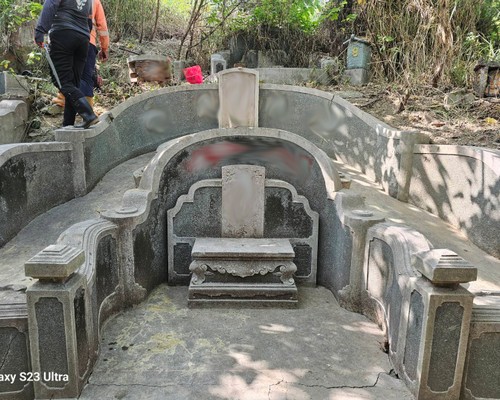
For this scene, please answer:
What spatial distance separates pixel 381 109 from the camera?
736 centimetres

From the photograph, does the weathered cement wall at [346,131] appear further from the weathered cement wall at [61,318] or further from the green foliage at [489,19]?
the green foliage at [489,19]

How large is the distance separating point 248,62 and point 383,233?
27.0ft

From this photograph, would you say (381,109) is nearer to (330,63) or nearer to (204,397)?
(330,63)

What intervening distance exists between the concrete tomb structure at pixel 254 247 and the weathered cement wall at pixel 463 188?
0.05ft

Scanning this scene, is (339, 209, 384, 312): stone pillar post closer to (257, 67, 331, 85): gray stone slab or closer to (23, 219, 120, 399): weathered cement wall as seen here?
(23, 219, 120, 399): weathered cement wall

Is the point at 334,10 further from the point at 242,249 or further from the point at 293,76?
the point at 242,249

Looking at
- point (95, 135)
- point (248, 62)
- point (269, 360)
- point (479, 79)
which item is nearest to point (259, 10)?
point (248, 62)

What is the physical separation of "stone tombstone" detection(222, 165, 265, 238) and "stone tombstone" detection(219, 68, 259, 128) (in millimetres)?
2144

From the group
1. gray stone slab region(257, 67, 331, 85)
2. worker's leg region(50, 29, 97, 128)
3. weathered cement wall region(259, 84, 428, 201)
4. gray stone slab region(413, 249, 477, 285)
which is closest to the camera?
gray stone slab region(413, 249, 477, 285)

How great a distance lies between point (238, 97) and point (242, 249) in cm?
321

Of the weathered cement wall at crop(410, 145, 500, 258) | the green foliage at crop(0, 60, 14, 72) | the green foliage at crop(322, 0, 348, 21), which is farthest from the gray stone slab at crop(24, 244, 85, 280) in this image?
the green foliage at crop(322, 0, 348, 21)

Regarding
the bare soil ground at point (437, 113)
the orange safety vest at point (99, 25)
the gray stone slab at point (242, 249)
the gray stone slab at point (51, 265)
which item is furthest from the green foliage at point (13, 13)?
the gray stone slab at point (51, 265)

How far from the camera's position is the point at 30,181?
424 centimetres

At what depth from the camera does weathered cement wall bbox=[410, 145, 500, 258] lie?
4.17 m
